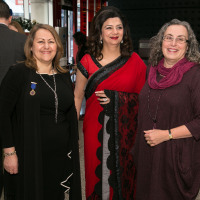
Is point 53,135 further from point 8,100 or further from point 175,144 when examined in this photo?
point 175,144

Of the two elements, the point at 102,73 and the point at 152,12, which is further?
the point at 152,12

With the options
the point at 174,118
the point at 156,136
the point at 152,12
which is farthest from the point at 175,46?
the point at 152,12

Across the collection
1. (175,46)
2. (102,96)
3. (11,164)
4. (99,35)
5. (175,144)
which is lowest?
(11,164)

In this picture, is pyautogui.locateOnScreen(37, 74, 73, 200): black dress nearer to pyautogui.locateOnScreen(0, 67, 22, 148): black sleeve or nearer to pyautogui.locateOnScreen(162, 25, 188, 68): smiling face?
pyautogui.locateOnScreen(0, 67, 22, 148): black sleeve

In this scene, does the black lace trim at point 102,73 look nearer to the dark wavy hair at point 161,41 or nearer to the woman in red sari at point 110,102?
the woman in red sari at point 110,102

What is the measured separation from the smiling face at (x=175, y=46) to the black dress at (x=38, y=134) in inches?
26.5

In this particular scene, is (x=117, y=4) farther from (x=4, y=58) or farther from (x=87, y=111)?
(x=87, y=111)

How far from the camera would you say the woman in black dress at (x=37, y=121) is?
165 cm

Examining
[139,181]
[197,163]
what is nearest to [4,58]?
[139,181]

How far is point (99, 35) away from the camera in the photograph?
2049mm

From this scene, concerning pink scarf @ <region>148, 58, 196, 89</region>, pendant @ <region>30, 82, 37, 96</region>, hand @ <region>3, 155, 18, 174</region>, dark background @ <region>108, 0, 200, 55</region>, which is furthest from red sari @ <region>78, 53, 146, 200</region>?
dark background @ <region>108, 0, 200, 55</region>

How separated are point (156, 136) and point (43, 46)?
87 cm

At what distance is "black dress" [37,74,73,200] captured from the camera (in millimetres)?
1716

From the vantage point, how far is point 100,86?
1982mm
